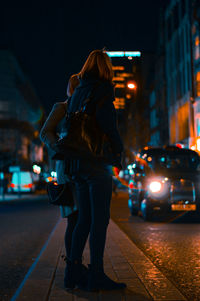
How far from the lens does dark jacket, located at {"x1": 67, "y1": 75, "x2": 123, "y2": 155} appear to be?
425 cm

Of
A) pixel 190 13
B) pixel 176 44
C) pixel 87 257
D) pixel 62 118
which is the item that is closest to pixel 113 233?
pixel 87 257

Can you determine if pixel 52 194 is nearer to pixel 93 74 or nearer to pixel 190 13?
pixel 93 74

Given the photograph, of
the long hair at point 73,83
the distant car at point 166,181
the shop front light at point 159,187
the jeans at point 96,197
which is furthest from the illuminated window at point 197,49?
the jeans at point 96,197

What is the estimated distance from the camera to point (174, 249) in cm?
772

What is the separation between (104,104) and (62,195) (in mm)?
866

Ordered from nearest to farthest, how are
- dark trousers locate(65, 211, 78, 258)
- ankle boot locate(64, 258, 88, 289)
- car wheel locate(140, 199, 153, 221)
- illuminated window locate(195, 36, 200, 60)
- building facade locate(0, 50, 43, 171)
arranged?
ankle boot locate(64, 258, 88, 289)
dark trousers locate(65, 211, 78, 258)
car wheel locate(140, 199, 153, 221)
illuminated window locate(195, 36, 200, 60)
building facade locate(0, 50, 43, 171)

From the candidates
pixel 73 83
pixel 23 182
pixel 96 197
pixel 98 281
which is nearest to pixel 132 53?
pixel 73 83

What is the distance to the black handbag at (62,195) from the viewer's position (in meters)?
4.44

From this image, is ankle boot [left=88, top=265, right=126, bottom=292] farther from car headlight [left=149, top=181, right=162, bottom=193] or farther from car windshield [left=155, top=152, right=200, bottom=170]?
car windshield [left=155, top=152, right=200, bottom=170]

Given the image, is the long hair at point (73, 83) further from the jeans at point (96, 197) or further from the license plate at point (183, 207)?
the license plate at point (183, 207)

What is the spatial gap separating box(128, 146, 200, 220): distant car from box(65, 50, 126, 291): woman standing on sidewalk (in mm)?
8572

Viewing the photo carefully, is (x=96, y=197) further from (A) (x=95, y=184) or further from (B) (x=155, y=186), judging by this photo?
(B) (x=155, y=186)

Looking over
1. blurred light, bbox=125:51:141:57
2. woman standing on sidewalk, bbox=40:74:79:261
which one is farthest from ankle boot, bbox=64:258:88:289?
blurred light, bbox=125:51:141:57

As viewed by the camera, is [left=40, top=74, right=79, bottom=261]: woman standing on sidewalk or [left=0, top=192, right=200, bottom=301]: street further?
[left=0, top=192, right=200, bottom=301]: street
